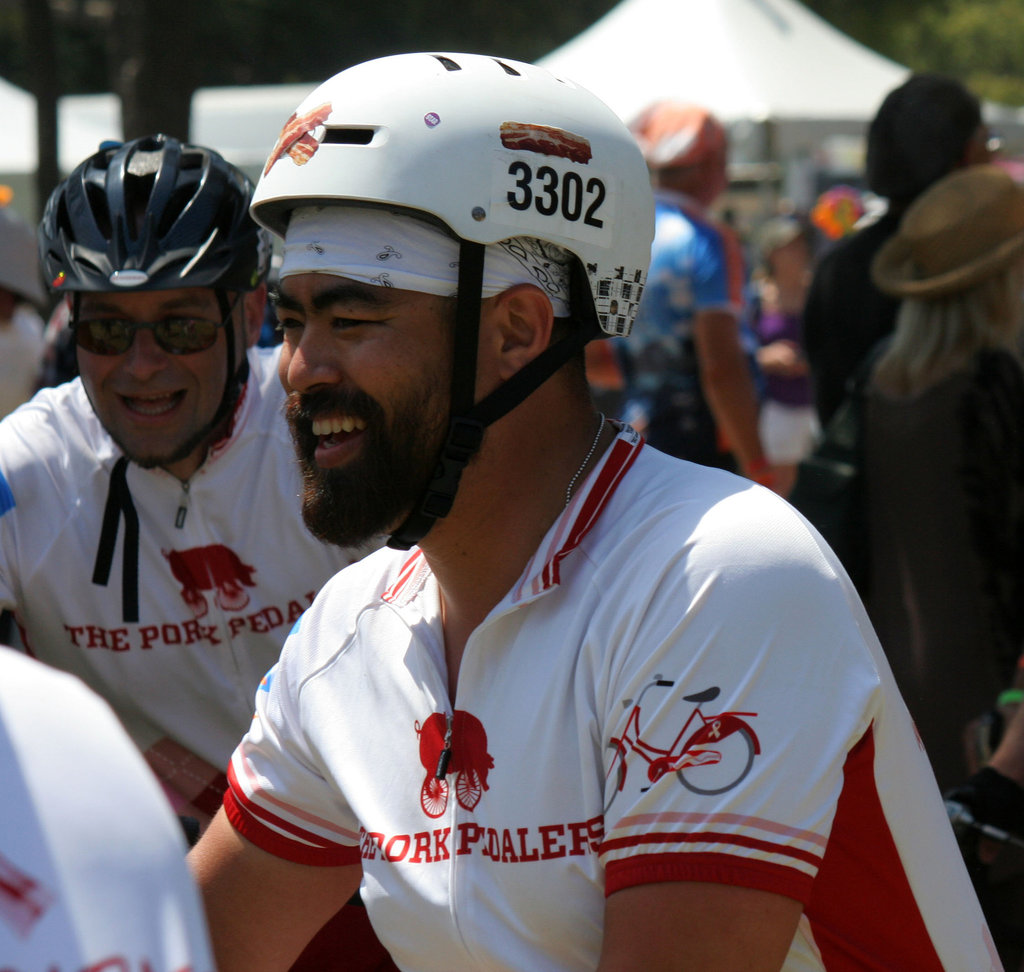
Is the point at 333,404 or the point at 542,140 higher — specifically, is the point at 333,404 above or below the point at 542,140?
below

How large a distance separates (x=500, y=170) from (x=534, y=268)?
0.17m

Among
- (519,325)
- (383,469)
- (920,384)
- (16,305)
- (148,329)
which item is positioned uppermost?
(519,325)

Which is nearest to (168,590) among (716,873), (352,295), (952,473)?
(352,295)

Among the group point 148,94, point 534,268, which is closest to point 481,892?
point 534,268

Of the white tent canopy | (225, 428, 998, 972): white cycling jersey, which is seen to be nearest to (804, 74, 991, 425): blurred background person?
(225, 428, 998, 972): white cycling jersey

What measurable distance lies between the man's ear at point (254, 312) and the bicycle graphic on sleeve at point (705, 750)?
1959 mm

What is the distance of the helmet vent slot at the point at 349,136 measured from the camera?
2234 millimetres

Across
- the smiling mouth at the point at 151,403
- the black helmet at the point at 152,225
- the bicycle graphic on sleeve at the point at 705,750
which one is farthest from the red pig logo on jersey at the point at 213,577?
the bicycle graphic on sleeve at the point at 705,750

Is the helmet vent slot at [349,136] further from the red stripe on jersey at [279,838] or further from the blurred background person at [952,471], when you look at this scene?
the blurred background person at [952,471]

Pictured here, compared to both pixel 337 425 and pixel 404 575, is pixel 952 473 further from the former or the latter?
pixel 337 425

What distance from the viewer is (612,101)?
1198 cm

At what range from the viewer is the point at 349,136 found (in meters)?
2.25

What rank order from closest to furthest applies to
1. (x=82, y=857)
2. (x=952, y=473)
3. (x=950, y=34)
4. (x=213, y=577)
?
(x=82, y=857) → (x=213, y=577) → (x=952, y=473) → (x=950, y=34)

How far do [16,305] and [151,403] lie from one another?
376 cm
